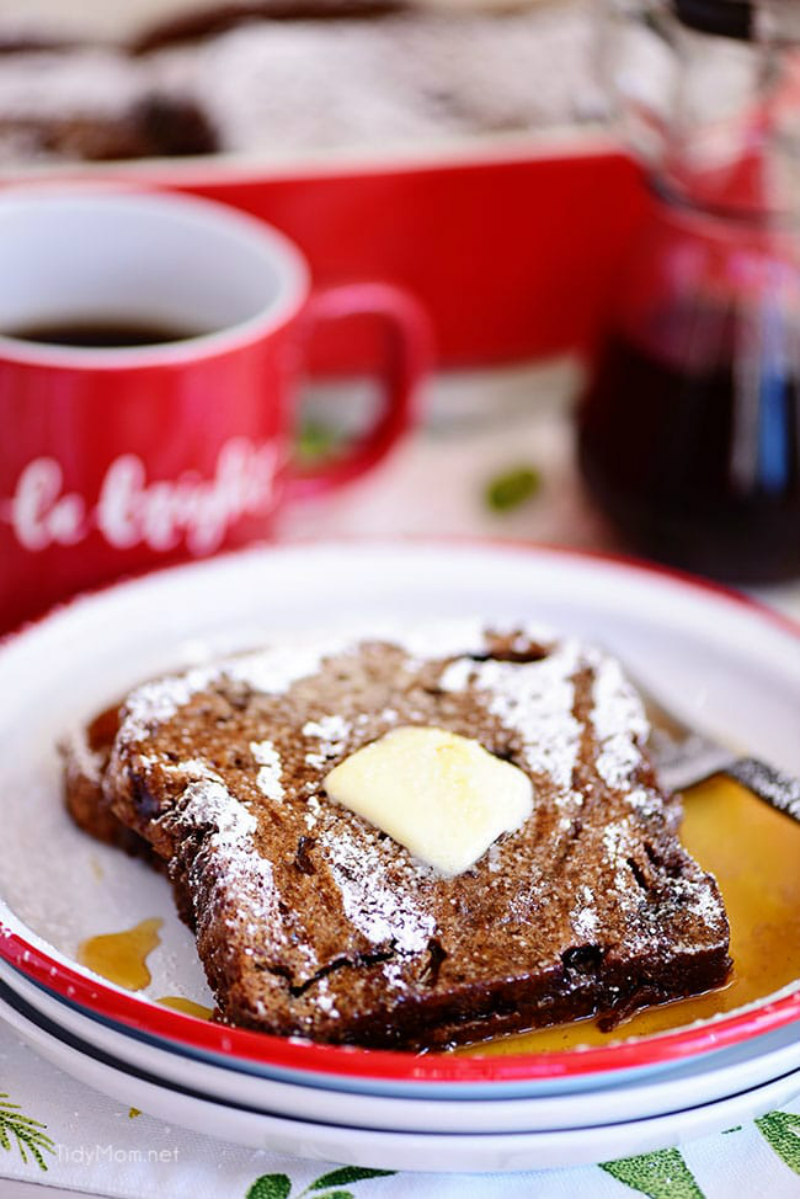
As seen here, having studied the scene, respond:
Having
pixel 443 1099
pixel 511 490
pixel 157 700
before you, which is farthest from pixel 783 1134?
pixel 511 490

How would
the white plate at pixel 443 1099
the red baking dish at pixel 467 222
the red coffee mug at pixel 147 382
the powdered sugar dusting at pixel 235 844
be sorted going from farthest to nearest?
the red baking dish at pixel 467 222 < the red coffee mug at pixel 147 382 < the powdered sugar dusting at pixel 235 844 < the white plate at pixel 443 1099

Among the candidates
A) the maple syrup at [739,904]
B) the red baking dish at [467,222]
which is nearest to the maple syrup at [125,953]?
the maple syrup at [739,904]

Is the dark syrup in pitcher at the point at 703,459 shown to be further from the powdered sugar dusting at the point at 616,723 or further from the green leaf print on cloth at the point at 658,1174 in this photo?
the green leaf print on cloth at the point at 658,1174

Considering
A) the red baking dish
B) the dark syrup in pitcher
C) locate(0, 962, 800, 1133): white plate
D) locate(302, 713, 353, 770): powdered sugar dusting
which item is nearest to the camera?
locate(0, 962, 800, 1133): white plate

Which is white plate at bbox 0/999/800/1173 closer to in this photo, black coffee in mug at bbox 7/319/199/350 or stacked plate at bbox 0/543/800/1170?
stacked plate at bbox 0/543/800/1170

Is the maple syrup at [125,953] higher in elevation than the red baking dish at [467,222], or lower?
lower

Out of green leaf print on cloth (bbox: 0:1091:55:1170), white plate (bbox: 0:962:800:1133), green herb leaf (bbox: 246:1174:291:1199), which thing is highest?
white plate (bbox: 0:962:800:1133)

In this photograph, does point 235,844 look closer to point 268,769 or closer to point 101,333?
point 268,769

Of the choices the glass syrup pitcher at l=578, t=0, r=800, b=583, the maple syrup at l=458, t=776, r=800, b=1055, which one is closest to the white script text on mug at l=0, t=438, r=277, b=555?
the glass syrup pitcher at l=578, t=0, r=800, b=583
